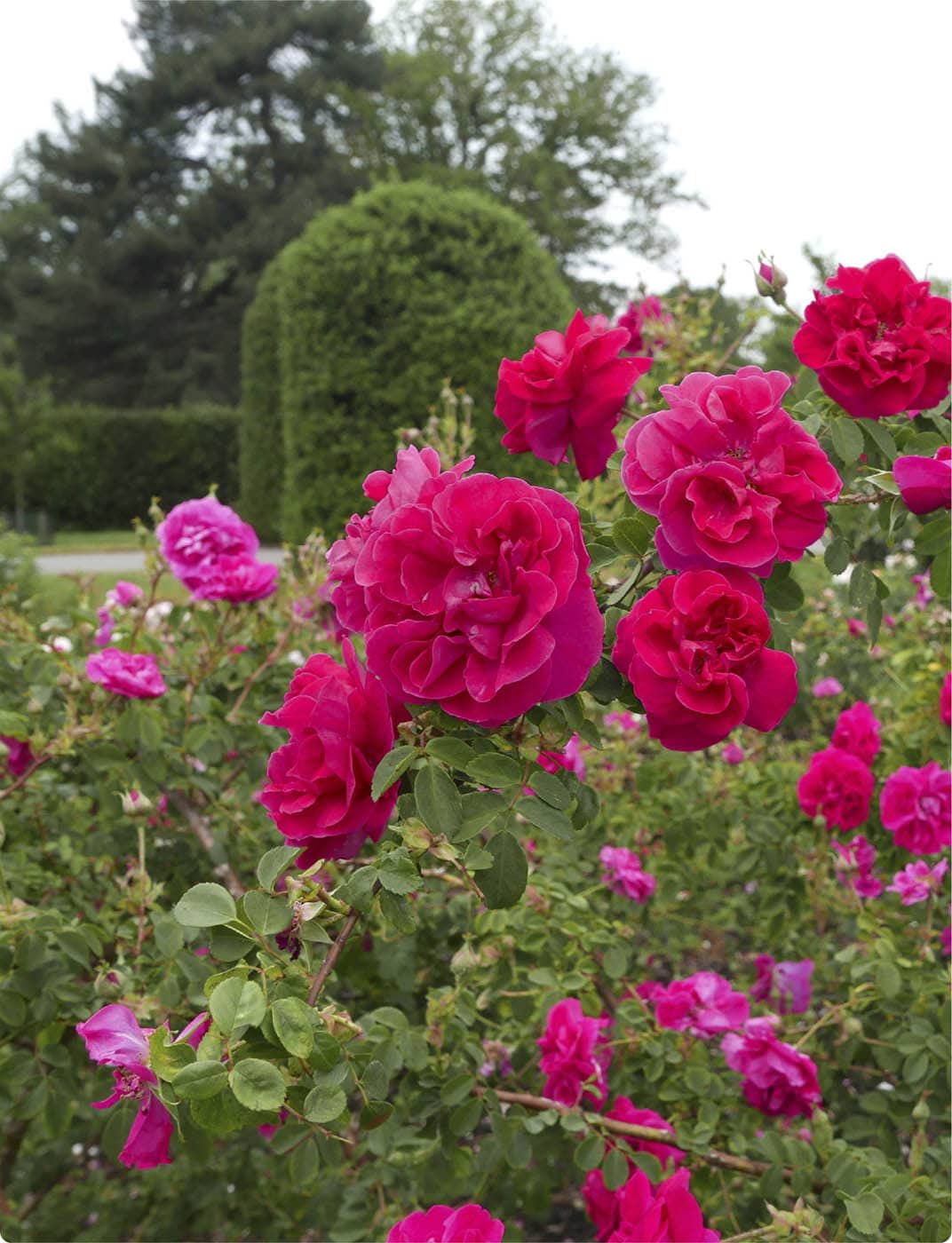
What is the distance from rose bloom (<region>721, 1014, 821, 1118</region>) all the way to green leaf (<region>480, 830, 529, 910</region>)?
0.64 metres

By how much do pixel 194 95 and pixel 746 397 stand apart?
2450cm

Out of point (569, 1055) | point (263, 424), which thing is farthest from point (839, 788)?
point (263, 424)

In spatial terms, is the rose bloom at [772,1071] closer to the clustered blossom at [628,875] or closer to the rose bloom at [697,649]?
the clustered blossom at [628,875]

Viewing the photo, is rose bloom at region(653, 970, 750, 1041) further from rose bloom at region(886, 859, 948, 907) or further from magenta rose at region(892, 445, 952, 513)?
magenta rose at region(892, 445, 952, 513)

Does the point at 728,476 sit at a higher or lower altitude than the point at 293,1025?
higher

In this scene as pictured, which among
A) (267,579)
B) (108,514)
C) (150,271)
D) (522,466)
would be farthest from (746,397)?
(150,271)

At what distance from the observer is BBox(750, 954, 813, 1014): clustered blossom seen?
1.68m

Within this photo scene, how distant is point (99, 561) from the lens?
12.3m

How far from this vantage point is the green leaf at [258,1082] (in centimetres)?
61

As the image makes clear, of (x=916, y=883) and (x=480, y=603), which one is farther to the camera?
(x=916, y=883)

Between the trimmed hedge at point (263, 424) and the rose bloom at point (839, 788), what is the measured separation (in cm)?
1031

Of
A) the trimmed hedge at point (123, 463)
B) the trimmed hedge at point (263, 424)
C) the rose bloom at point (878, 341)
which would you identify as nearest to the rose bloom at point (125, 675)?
the rose bloom at point (878, 341)

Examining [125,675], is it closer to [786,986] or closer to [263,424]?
[786,986]

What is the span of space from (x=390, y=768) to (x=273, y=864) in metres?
0.11
